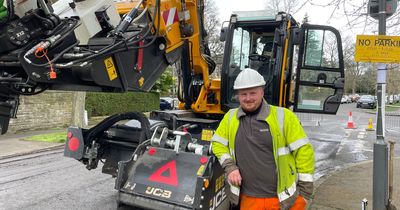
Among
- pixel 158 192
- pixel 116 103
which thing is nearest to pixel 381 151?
pixel 158 192

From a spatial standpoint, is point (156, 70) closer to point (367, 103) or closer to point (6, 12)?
point (6, 12)

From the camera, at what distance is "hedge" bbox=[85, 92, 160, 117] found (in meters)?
19.5

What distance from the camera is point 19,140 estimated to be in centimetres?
1319

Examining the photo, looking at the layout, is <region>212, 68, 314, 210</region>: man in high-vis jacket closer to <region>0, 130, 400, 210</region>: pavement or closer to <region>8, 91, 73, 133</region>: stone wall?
<region>0, 130, 400, 210</region>: pavement

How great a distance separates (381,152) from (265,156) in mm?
2436

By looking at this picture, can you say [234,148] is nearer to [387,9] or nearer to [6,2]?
[6,2]

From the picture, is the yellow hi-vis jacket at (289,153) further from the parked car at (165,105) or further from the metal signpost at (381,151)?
the parked car at (165,105)

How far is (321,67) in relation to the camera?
576cm

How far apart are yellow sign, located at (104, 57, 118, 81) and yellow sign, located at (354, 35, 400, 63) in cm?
294

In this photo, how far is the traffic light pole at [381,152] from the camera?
15.9 feet

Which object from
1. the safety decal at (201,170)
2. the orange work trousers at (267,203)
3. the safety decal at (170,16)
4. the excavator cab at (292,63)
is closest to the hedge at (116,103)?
the excavator cab at (292,63)

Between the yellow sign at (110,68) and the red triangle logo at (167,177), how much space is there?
1.01 m

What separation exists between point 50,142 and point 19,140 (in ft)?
4.28

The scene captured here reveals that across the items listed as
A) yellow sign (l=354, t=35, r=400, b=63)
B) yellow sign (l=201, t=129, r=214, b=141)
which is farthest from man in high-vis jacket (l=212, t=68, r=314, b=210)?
yellow sign (l=201, t=129, r=214, b=141)
